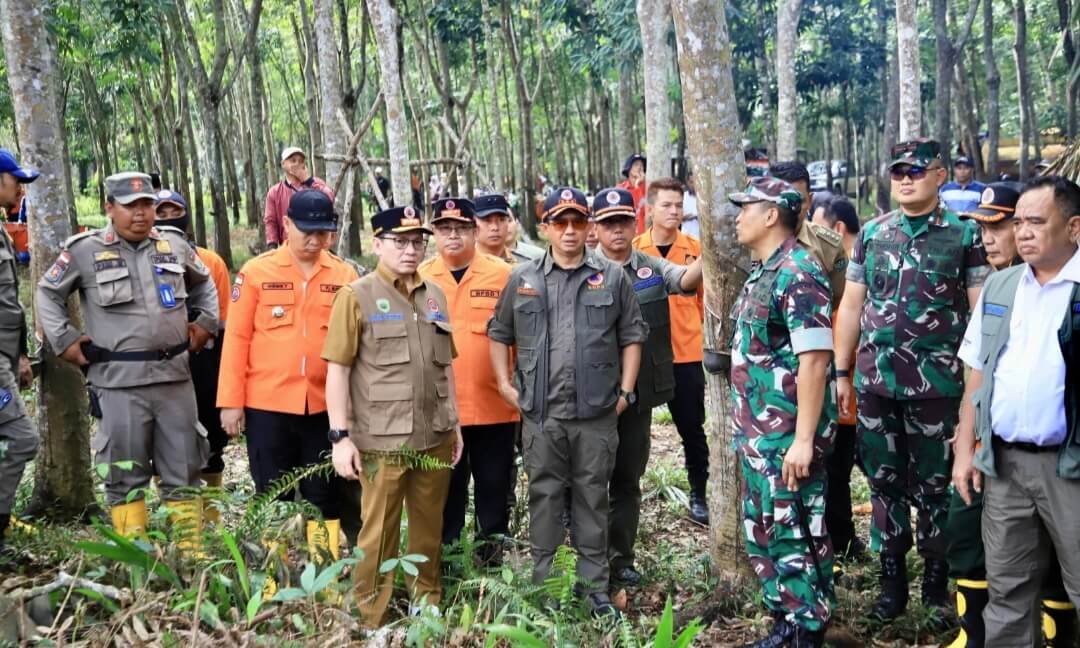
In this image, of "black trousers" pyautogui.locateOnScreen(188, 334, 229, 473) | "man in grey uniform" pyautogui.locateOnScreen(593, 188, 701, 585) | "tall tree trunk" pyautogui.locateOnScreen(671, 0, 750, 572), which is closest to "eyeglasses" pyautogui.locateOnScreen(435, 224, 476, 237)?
"man in grey uniform" pyautogui.locateOnScreen(593, 188, 701, 585)

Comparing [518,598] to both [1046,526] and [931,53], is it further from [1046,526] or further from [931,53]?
[931,53]

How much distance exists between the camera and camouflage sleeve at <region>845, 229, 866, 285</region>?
4488 mm

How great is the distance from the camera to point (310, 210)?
4582 millimetres

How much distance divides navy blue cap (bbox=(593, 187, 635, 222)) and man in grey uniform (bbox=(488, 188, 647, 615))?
0.41 metres

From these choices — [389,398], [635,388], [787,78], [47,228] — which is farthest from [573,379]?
[787,78]

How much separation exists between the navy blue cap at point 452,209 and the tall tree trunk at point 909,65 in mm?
7135

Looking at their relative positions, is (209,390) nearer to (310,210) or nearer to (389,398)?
(310,210)

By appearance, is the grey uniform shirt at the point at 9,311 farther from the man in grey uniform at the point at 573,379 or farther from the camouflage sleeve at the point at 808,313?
the camouflage sleeve at the point at 808,313

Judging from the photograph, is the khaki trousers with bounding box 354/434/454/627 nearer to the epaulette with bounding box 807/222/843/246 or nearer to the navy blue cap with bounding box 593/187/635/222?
the navy blue cap with bounding box 593/187/635/222

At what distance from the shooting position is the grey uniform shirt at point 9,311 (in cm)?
441

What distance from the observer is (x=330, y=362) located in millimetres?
4164

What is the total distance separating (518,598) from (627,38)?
12682 millimetres

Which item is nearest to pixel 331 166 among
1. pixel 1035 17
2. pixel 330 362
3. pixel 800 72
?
pixel 330 362

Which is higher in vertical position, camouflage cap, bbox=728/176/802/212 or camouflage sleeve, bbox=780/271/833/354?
camouflage cap, bbox=728/176/802/212
